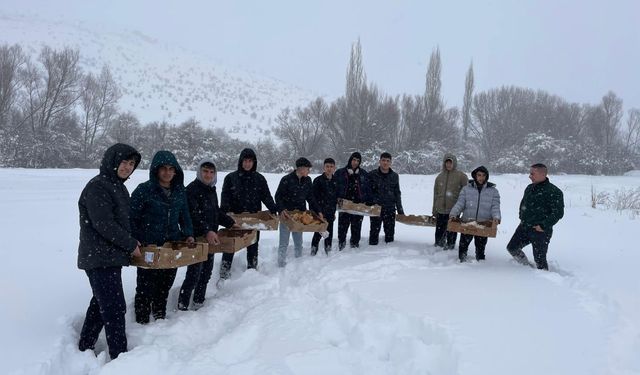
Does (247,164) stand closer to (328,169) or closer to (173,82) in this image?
(328,169)

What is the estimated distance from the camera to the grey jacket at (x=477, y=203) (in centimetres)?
627

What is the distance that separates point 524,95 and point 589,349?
37366 millimetres

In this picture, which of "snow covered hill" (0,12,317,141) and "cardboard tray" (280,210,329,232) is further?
"snow covered hill" (0,12,317,141)

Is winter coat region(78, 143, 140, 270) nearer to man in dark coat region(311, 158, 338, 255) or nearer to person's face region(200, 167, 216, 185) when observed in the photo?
person's face region(200, 167, 216, 185)

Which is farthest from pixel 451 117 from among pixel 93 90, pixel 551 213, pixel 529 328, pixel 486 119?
pixel 529 328

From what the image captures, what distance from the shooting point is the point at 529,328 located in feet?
12.1

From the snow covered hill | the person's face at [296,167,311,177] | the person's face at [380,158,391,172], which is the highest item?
the snow covered hill

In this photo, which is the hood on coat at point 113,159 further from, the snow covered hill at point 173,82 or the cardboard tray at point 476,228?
the snow covered hill at point 173,82

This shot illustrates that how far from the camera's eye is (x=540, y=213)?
18.7 feet

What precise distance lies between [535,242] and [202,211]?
458cm

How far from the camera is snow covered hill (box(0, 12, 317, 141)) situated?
126 ft

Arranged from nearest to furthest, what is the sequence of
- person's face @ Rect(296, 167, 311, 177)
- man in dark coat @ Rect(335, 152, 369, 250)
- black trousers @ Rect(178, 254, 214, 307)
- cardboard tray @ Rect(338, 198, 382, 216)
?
black trousers @ Rect(178, 254, 214, 307) < person's face @ Rect(296, 167, 311, 177) < cardboard tray @ Rect(338, 198, 382, 216) < man in dark coat @ Rect(335, 152, 369, 250)

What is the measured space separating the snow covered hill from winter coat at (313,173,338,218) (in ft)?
87.7

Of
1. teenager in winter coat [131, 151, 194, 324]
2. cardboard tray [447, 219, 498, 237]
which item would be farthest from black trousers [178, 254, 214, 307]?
cardboard tray [447, 219, 498, 237]
